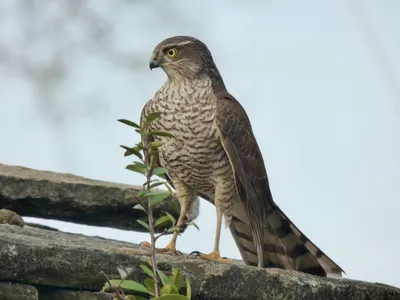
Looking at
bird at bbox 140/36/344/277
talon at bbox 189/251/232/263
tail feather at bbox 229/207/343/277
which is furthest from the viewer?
bird at bbox 140/36/344/277

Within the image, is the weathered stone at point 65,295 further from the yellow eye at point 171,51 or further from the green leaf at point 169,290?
the yellow eye at point 171,51

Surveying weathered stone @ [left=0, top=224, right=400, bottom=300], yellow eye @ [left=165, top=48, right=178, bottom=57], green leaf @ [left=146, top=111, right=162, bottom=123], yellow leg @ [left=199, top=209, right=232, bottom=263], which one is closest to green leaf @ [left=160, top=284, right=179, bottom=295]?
green leaf @ [left=146, top=111, right=162, bottom=123]

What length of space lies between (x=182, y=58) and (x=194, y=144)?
70cm

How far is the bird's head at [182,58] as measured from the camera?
19.8ft

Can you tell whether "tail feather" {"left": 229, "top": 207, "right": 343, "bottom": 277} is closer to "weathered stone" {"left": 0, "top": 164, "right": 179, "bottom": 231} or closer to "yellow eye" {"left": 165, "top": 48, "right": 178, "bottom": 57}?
"weathered stone" {"left": 0, "top": 164, "right": 179, "bottom": 231}

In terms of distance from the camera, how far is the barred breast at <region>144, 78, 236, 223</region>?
5.61 m

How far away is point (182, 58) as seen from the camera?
239 inches

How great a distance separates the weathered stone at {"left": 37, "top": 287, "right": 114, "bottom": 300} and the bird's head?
9.38 ft

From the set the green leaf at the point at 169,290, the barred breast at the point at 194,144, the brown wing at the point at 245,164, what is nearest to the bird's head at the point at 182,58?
the barred breast at the point at 194,144

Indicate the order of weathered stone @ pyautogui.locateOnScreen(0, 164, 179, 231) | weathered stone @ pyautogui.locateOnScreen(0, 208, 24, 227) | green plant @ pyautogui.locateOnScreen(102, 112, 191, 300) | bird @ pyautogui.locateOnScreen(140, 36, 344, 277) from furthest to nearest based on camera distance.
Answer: bird @ pyautogui.locateOnScreen(140, 36, 344, 277) < weathered stone @ pyautogui.locateOnScreen(0, 164, 179, 231) < weathered stone @ pyautogui.locateOnScreen(0, 208, 24, 227) < green plant @ pyautogui.locateOnScreen(102, 112, 191, 300)

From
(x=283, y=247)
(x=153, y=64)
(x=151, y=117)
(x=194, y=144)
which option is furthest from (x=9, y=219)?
(x=151, y=117)

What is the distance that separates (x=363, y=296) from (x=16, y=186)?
2.14m

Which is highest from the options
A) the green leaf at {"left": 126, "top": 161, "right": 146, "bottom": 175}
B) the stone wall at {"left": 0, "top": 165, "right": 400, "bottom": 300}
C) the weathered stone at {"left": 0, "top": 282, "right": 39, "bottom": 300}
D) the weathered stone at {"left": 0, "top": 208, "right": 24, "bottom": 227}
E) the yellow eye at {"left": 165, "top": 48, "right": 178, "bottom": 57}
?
the yellow eye at {"left": 165, "top": 48, "right": 178, "bottom": 57}

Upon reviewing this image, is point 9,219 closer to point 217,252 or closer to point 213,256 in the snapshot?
point 213,256
